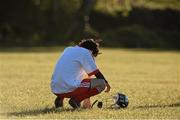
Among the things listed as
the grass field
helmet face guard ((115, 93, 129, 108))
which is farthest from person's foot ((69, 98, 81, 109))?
helmet face guard ((115, 93, 129, 108))

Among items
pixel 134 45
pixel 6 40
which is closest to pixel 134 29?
pixel 134 45

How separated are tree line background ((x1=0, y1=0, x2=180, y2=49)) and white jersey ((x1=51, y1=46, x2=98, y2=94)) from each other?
37.9 metres

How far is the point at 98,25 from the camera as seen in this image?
58.7m

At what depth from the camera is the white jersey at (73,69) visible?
40.2 feet

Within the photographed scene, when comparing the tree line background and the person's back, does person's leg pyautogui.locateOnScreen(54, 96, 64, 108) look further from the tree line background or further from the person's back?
the tree line background

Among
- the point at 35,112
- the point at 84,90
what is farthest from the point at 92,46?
the point at 35,112

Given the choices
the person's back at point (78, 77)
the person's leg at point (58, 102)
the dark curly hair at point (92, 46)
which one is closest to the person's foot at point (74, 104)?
the person's back at point (78, 77)

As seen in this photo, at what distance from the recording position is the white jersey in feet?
40.2

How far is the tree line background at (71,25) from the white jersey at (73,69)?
37.9 m

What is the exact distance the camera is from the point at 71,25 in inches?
2100

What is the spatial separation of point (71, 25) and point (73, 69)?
135ft

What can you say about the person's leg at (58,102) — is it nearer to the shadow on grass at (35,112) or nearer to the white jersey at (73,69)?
the shadow on grass at (35,112)

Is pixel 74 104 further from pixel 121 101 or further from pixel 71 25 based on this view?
pixel 71 25

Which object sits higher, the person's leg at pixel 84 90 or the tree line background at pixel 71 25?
the person's leg at pixel 84 90
